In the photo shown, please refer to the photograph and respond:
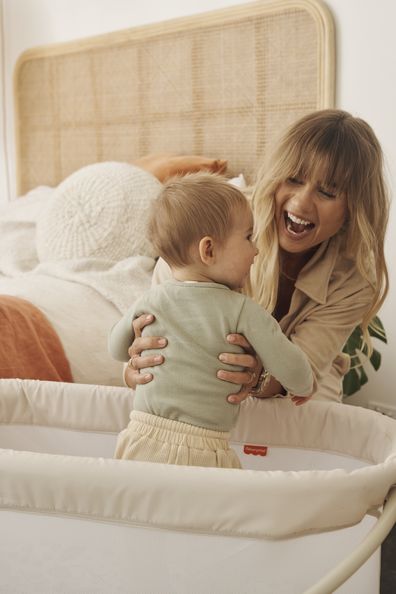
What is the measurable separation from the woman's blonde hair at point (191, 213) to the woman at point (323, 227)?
0.97 ft

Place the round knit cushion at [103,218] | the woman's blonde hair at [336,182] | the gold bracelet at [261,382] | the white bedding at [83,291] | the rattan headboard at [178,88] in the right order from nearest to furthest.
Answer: the gold bracelet at [261,382]
the woman's blonde hair at [336,182]
the white bedding at [83,291]
the round knit cushion at [103,218]
the rattan headboard at [178,88]

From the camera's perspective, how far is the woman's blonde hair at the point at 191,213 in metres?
A: 1.04

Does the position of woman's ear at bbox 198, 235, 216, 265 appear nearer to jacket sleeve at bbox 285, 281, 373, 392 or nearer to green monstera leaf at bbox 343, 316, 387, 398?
jacket sleeve at bbox 285, 281, 373, 392

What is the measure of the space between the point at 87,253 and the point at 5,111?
5.27 ft

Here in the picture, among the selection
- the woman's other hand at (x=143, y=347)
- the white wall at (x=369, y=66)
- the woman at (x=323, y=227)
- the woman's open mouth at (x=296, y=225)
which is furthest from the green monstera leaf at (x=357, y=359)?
the woman's other hand at (x=143, y=347)

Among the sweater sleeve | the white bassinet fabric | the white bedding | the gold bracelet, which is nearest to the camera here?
the white bassinet fabric

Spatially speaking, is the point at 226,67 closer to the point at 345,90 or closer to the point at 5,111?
the point at 345,90

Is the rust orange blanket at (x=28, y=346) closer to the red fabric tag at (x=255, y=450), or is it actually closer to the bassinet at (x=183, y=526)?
the red fabric tag at (x=255, y=450)

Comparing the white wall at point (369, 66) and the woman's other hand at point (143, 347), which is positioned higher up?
the white wall at point (369, 66)

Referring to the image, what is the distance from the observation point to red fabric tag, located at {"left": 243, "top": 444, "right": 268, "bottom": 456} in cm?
125

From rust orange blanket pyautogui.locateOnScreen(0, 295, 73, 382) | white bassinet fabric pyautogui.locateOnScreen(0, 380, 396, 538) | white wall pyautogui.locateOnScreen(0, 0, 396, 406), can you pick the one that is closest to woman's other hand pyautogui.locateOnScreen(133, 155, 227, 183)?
white wall pyautogui.locateOnScreen(0, 0, 396, 406)

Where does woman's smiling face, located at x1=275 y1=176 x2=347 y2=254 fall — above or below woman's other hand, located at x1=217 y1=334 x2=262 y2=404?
above

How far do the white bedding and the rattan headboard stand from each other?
1.55 ft

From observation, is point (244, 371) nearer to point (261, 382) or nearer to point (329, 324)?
point (261, 382)
